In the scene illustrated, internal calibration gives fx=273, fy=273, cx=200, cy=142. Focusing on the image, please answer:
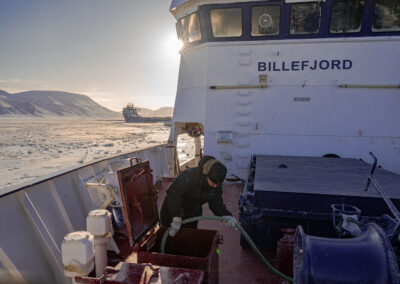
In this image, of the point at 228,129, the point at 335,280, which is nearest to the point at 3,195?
the point at 335,280

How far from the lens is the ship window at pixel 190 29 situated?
784 centimetres

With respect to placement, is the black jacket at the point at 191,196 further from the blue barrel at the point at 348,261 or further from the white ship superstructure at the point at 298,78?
the white ship superstructure at the point at 298,78

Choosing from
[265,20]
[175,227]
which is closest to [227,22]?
[265,20]

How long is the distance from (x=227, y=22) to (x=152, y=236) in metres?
6.16

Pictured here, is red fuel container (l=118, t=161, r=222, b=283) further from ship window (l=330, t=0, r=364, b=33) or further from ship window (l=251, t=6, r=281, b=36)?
ship window (l=330, t=0, r=364, b=33)

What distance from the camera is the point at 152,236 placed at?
335cm

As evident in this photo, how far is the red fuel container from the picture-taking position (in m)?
2.79

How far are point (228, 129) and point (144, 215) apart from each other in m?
4.63

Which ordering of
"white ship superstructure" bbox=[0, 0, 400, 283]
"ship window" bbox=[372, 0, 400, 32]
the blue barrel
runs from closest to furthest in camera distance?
1. the blue barrel
2. "ship window" bbox=[372, 0, 400, 32]
3. "white ship superstructure" bbox=[0, 0, 400, 283]

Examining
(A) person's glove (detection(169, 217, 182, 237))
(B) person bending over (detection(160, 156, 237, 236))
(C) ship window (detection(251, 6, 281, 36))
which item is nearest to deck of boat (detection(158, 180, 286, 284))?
(B) person bending over (detection(160, 156, 237, 236))

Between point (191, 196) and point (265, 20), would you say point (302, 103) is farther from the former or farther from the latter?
point (191, 196)

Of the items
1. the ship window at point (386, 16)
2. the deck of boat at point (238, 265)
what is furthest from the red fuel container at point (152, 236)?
the ship window at point (386, 16)

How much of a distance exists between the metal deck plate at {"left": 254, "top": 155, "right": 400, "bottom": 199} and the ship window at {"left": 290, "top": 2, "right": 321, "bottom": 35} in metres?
3.58

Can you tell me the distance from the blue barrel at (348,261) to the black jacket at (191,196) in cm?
178
